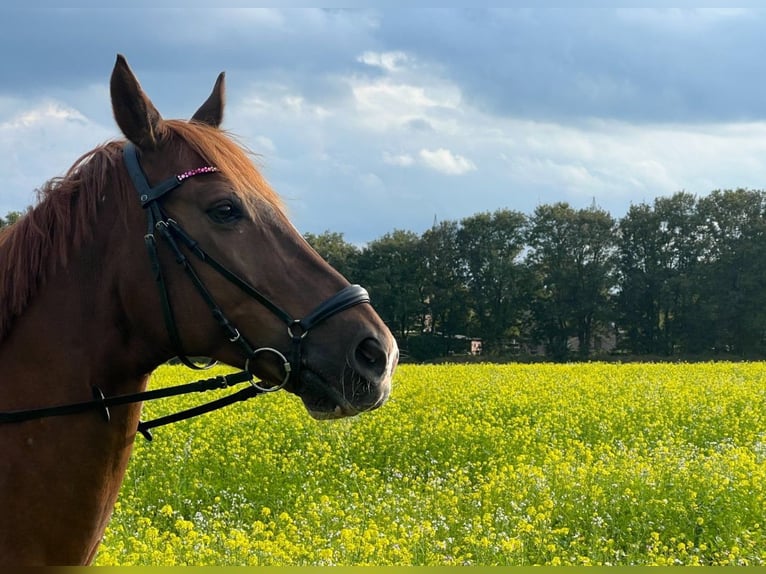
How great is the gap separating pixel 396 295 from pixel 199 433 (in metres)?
38.5

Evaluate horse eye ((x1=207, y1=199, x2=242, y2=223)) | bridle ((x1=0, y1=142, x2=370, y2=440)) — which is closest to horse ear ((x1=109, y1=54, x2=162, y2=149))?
bridle ((x1=0, y1=142, x2=370, y2=440))

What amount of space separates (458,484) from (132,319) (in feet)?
18.4

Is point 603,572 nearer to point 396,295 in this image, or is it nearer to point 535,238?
point 396,295

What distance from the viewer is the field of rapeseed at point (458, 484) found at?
5.18 m

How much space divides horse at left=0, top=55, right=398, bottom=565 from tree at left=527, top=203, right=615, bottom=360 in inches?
1872

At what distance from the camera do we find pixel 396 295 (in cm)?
4884

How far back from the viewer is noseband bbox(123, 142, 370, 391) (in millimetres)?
2166

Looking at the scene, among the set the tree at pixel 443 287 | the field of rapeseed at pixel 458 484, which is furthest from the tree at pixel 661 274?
the field of rapeseed at pixel 458 484

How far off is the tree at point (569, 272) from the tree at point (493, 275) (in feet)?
4.48

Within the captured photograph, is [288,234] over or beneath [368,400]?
over

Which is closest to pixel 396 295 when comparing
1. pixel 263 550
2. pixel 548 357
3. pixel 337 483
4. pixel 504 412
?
pixel 548 357

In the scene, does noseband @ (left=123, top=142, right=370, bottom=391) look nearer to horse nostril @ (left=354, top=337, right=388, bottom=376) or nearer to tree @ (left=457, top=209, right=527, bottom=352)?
horse nostril @ (left=354, top=337, right=388, bottom=376)

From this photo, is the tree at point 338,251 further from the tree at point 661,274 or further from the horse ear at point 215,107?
the horse ear at point 215,107

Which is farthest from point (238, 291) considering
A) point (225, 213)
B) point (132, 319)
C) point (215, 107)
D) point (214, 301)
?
point (215, 107)
